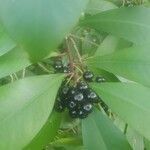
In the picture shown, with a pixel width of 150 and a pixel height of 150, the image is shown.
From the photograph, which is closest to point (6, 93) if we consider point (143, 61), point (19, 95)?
point (19, 95)

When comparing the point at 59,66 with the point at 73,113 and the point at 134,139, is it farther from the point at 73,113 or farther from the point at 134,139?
the point at 134,139

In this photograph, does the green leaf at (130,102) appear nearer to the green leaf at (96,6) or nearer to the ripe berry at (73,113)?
the ripe berry at (73,113)

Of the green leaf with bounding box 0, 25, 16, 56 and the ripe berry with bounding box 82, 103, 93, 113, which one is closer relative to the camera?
the green leaf with bounding box 0, 25, 16, 56

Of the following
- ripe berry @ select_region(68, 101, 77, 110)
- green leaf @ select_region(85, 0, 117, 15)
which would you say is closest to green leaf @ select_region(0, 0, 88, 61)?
ripe berry @ select_region(68, 101, 77, 110)

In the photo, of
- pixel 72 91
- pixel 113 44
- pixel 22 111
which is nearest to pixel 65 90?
pixel 72 91

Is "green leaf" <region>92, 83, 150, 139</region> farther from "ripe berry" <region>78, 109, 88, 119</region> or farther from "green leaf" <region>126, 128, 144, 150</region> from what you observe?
"green leaf" <region>126, 128, 144, 150</region>

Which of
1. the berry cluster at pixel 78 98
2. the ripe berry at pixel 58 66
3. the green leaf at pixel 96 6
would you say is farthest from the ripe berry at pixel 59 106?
the green leaf at pixel 96 6
